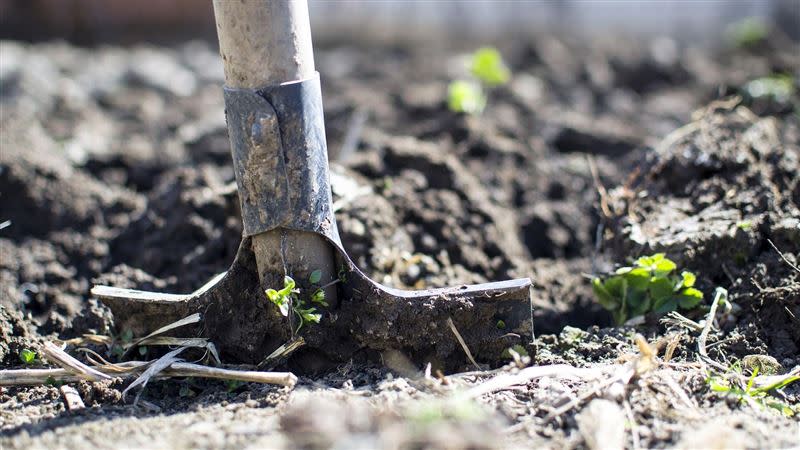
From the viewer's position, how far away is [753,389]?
6.95 feet

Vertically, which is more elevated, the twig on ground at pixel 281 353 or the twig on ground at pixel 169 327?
the twig on ground at pixel 169 327

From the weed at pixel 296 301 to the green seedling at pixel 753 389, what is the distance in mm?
1089

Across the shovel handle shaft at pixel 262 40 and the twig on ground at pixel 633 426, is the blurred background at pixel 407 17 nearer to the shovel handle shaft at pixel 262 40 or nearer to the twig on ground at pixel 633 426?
the shovel handle shaft at pixel 262 40

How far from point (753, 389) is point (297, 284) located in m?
1.30

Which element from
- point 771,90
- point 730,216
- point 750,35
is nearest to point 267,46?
point 730,216

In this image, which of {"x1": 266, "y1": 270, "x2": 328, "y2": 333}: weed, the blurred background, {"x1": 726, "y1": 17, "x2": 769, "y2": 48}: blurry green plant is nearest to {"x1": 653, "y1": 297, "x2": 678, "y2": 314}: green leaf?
{"x1": 266, "y1": 270, "x2": 328, "y2": 333}: weed

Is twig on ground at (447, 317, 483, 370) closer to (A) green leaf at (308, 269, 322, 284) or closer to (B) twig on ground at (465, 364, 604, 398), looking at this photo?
(B) twig on ground at (465, 364, 604, 398)

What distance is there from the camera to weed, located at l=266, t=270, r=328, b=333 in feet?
6.91

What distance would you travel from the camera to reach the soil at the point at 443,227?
1899 millimetres

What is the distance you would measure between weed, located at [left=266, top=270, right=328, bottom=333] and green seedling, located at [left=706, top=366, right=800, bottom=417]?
3.57 feet

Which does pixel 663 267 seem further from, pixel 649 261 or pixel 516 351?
pixel 516 351

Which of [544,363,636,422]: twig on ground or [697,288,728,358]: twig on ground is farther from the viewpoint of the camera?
[697,288,728,358]: twig on ground

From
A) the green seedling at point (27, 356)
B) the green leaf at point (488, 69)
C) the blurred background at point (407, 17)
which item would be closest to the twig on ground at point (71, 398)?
the green seedling at point (27, 356)

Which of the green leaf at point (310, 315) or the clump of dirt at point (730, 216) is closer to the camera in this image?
the green leaf at point (310, 315)
